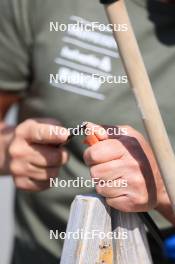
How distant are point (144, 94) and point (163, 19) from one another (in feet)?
1.22

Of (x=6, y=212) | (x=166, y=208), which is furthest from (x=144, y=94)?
(x=6, y=212)

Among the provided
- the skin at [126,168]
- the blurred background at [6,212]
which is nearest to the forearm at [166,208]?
the skin at [126,168]

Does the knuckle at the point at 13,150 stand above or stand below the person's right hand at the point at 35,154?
above

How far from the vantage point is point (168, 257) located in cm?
113

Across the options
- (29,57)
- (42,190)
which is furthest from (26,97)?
(42,190)

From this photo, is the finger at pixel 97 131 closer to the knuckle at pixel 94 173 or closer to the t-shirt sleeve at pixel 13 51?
the knuckle at pixel 94 173

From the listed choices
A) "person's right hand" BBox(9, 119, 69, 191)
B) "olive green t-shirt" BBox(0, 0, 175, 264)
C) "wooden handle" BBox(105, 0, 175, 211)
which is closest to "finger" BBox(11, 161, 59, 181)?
"person's right hand" BBox(9, 119, 69, 191)

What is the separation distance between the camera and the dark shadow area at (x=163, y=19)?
1237 mm

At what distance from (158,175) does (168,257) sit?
0.17 meters

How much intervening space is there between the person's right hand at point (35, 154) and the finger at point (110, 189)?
4.8 inches

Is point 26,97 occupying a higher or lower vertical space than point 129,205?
higher

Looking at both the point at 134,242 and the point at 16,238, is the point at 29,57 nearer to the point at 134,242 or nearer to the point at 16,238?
the point at 16,238

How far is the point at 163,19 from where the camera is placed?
124 centimetres

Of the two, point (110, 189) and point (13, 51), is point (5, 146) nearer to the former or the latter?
point (13, 51)
